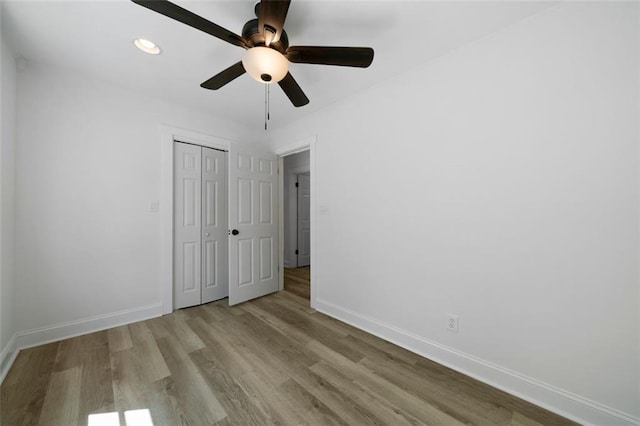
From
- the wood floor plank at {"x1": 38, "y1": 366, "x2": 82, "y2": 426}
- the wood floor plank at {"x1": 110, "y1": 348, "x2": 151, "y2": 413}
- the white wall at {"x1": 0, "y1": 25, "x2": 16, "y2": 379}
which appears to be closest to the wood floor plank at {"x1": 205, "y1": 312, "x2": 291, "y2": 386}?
the wood floor plank at {"x1": 110, "y1": 348, "x2": 151, "y2": 413}

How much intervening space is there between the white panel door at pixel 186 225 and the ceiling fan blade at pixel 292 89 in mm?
1734

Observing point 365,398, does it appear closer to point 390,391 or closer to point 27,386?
point 390,391

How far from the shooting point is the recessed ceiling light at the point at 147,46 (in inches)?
66.2

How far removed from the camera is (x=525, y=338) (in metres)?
1.45

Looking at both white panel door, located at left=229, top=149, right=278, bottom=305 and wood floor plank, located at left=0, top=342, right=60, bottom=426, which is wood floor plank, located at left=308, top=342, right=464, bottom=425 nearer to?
white panel door, located at left=229, top=149, right=278, bottom=305

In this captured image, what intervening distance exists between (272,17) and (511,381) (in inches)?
103

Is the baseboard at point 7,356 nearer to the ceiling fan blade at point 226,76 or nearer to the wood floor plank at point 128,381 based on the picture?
the wood floor plank at point 128,381

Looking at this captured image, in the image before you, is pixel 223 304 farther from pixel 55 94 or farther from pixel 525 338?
pixel 525 338

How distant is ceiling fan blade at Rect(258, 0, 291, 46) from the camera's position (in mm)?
1050

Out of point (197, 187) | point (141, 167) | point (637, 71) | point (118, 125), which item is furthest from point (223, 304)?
point (637, 71)

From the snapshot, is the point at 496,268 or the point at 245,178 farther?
the point at 245,178

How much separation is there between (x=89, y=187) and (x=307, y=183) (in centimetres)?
353

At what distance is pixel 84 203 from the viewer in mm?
2141

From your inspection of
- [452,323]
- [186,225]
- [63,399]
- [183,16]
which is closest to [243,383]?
[63,399]
